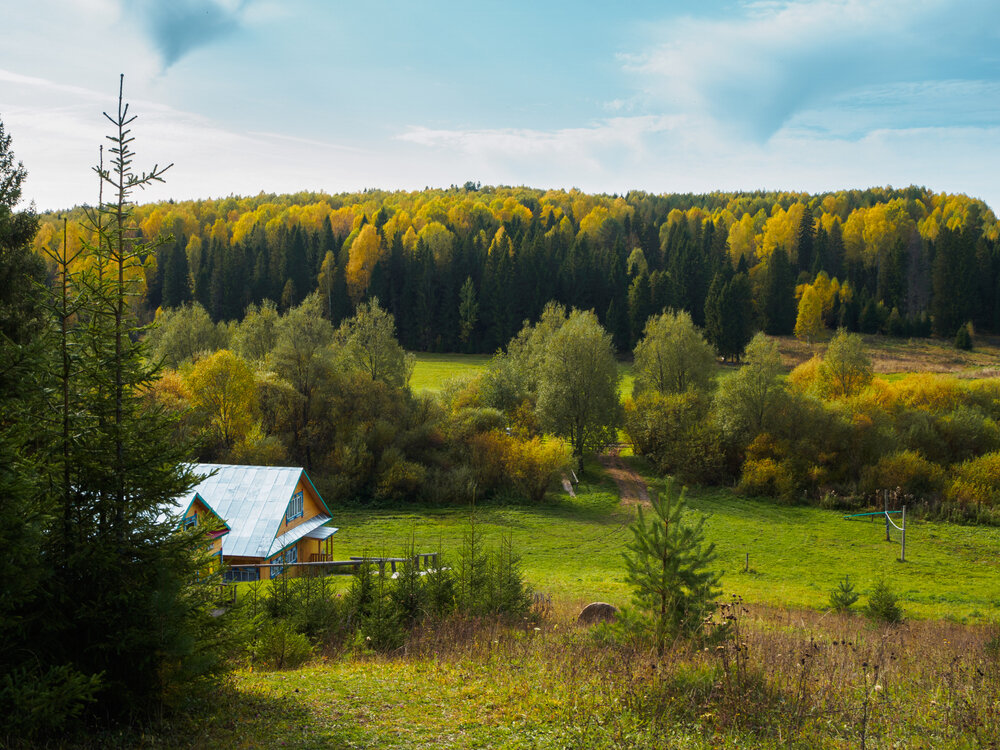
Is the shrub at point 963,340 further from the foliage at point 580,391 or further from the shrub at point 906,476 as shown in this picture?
the foliage at point 580,391

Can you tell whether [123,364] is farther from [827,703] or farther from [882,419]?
[882,419]

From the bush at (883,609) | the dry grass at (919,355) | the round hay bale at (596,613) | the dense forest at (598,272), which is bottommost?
the bush at (883,609)

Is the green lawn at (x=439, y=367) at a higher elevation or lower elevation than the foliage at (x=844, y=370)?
lower

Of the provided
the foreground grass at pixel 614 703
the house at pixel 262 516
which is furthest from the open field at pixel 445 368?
the foreground grass at pixel 614 703

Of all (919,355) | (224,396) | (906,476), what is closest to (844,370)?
(906,476)

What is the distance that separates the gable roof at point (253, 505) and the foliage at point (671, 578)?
16.3 meters

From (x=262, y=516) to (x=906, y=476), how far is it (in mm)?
34045

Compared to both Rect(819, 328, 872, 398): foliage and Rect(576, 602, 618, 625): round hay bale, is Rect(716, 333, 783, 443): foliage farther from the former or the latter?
Rect(576, 602, 618, 625): round hay bale

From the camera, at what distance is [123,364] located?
7699 millimetres

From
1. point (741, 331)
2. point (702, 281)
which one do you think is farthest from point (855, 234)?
point (741, 331)

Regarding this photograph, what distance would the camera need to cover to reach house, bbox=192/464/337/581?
22.8m

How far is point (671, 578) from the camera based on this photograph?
10016 millimetres

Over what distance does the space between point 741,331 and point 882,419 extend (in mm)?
30592

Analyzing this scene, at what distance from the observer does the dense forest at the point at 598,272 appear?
75688mm
